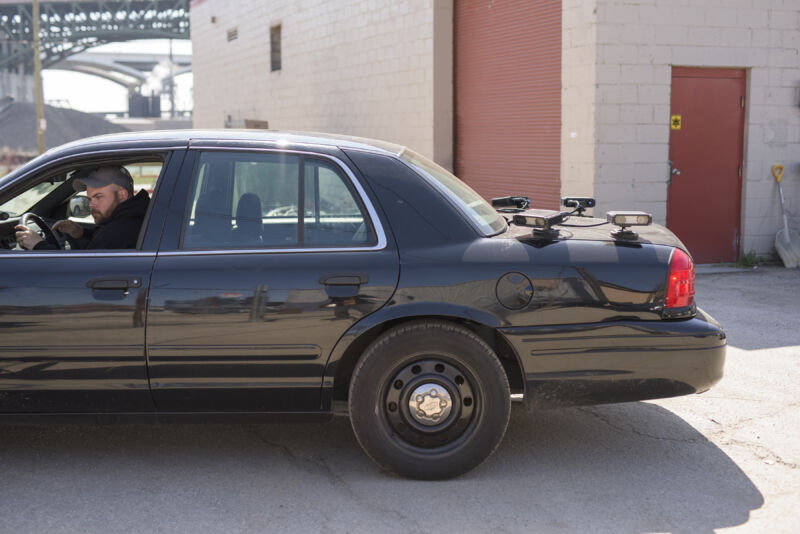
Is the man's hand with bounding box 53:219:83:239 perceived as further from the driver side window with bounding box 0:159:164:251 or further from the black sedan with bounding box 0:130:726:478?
the black sedan with bounding box 0:130:726:478

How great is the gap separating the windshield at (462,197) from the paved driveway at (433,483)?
1.15 metres

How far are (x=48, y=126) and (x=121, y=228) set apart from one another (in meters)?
65.8

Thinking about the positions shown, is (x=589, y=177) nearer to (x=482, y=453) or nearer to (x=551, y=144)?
(x=551, y=144)

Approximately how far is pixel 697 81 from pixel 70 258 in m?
8.93

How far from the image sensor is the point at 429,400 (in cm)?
415

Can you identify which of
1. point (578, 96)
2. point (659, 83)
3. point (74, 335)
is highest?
point (659, 83)

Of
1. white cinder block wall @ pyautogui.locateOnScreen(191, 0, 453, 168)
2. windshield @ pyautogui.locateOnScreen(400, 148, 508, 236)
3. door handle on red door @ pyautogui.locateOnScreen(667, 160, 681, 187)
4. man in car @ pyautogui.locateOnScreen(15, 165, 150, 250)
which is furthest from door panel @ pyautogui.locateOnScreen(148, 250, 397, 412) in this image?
white cinder block wall @ pyautogui.locateOnScreen(191, 0, 453, 168)

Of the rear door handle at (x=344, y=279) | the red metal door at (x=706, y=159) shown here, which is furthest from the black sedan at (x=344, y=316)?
the red metal door at (x=706, y=159)

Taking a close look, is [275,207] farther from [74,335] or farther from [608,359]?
[608,359]

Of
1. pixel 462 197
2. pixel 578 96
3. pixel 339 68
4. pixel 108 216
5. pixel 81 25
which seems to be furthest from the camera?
pixel 81 25

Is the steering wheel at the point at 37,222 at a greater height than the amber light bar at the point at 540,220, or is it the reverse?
the amber light bar at the point at 540,220

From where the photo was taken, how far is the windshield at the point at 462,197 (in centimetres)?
440

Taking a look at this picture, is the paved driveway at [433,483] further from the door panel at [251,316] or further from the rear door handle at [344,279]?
the rear door handle at [344,279]

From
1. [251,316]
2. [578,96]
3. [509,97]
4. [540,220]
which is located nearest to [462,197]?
[540,220]
